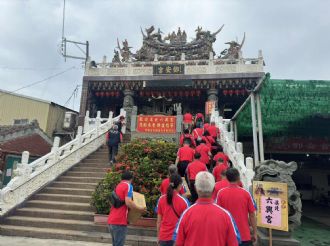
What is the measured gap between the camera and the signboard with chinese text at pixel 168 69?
18.2 meters

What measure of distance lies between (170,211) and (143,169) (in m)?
3.88

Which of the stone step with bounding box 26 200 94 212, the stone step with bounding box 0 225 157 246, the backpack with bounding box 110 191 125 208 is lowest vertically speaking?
the stone step with bounding box 0 225 157 246

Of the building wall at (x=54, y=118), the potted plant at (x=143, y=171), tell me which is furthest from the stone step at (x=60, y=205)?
the building wall at (x=54, y=118)

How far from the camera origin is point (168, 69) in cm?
1831

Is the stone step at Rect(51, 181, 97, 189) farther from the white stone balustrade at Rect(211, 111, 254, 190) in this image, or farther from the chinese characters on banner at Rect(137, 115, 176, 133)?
the chinese characters on banner at Rect(137, 115, 176, 133)

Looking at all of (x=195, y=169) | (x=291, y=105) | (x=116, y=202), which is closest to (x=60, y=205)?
(x=116, y=202)

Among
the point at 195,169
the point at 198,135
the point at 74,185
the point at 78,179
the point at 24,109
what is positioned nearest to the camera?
the point at 195,169

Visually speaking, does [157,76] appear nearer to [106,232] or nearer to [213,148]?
[213,148]

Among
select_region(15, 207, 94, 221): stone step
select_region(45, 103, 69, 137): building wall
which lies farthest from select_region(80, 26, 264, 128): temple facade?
select_region(15, 207, 94, 221): stone step

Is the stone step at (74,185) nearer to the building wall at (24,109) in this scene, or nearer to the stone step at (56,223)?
the stone step at (56,223)

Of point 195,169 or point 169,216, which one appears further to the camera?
point 195,169

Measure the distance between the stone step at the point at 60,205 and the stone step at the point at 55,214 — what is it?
7.1 inches

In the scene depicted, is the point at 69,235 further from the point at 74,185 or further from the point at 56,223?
the point at 74,185

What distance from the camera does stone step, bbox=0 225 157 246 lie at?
19.4ft
